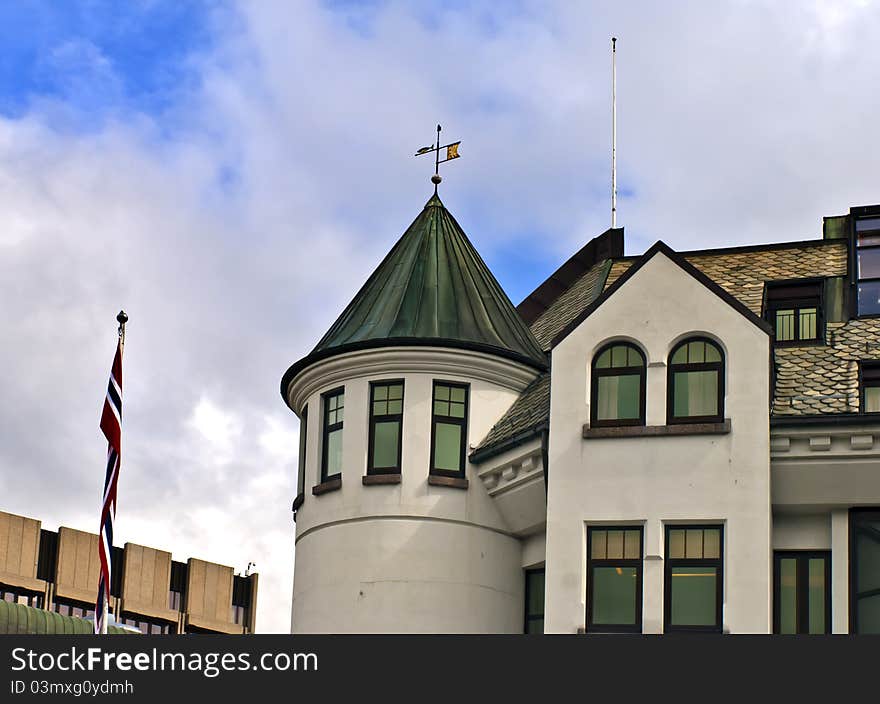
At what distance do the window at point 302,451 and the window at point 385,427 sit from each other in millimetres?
1987

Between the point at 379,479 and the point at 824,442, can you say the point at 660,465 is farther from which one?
the point at 379,479

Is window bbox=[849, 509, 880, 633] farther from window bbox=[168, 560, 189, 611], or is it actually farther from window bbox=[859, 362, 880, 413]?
window bbox=[168, 560, 189, 611]

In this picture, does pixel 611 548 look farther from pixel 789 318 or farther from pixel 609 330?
pixel 789 318

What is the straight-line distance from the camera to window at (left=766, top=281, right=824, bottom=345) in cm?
3600

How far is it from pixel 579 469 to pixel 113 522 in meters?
8.22

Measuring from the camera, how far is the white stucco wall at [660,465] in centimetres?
3145

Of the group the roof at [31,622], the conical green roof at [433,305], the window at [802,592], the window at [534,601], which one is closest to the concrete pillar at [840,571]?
the window at [802,592]

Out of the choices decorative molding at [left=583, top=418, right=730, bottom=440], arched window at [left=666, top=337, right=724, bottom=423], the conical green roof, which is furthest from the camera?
the conical green roof

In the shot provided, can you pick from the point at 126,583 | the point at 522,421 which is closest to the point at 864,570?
the point at 522,421

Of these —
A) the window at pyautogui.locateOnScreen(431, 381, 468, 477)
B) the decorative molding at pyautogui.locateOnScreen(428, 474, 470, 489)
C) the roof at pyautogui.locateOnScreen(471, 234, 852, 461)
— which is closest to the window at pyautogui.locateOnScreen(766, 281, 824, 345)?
the roof at pyautogui.locateOnScreen(471, 234, 852, 461)

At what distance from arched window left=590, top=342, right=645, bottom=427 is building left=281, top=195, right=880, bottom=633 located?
5cm

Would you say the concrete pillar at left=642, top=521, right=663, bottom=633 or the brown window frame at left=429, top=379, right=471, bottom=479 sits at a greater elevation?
the brown window frame at left=429, top=379, right=471, bottom=479

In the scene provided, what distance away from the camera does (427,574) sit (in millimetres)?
34594

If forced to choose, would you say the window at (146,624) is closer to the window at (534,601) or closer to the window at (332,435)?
the window at (332,435)
